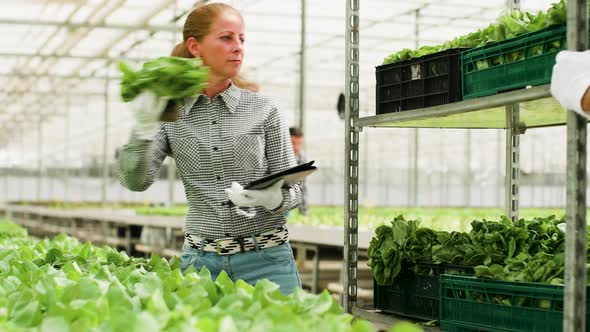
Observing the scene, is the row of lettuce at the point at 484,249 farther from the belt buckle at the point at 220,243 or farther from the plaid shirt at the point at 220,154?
the belt buckle at the point at 220,243

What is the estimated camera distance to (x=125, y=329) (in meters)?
1.55

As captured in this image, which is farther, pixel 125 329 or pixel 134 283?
pixel 134 283

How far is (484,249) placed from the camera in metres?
2.46

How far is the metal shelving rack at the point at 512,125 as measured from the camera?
187cm

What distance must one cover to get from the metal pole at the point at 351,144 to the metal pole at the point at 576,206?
3.41ft

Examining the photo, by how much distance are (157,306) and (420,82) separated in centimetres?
121

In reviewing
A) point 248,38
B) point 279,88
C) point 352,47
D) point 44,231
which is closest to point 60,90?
point 44,231

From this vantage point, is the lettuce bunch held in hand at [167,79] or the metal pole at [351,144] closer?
the lettuce bunch held in hand at [167,79]

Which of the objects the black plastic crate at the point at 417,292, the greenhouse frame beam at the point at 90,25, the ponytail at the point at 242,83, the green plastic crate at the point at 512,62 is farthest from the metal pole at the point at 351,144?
A: the greenhouse frame beam at the point at 90,25

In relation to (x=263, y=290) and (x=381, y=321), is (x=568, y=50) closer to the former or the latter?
(x=263, y=290)

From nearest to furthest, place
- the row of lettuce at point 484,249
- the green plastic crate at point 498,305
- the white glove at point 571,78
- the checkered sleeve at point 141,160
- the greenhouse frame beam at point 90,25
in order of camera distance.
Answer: the white glove at point 571,78, the green plastic crate at point 498,305, the row of lettuce at point 484,249, the checkered sleeve at point 141,160, the greenhouse frame beam at point 90,25

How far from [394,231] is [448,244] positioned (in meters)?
0.23

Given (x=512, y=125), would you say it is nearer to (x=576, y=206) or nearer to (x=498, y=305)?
(x=498, y=305)

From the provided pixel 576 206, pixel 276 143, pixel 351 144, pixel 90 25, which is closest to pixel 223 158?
pixel 276 143
